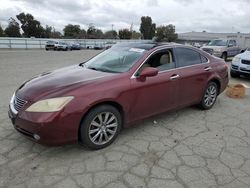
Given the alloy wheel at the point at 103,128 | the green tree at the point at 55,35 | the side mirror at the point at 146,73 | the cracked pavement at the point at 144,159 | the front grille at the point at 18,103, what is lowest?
the cracked pavement at the point at 144,159

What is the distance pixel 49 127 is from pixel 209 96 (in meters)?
3.60

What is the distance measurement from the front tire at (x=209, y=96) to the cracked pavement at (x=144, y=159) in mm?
753

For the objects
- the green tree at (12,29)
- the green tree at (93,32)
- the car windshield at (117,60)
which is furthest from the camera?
the green tree at (93,32)

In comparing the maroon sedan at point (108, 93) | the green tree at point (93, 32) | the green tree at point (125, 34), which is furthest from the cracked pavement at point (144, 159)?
the green tree at point (125, 34)

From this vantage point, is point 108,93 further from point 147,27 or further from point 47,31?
point 147,27

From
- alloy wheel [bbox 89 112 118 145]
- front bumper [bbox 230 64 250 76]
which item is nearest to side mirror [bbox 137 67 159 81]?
alloy wheel [bbox 89 112 118 145]

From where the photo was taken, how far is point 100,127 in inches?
133

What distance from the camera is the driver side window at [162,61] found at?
4008 millimetres

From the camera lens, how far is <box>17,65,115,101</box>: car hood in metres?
3.22

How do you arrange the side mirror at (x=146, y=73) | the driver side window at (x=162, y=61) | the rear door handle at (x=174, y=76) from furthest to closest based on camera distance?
the rear door handle at (x=174, y=76), the driver side window at (x=162, y=61), the side mirror at (x=146, y=73)

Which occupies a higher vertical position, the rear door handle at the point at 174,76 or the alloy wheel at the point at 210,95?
the rear door handle at the point at 174,76

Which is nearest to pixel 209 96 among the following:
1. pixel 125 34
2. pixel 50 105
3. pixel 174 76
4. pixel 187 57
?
pixel 187 57

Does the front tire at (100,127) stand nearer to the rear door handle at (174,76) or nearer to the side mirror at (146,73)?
the side mirror at (146,73)

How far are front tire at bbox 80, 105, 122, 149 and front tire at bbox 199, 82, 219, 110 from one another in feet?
7.67
